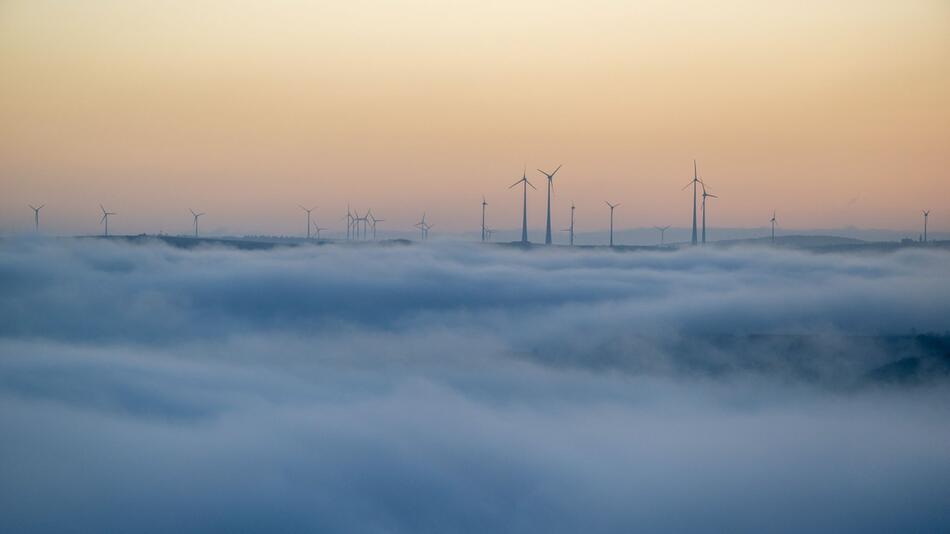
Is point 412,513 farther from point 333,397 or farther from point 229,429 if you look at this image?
point 333,397

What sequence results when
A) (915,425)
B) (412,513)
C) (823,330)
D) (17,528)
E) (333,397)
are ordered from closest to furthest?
(17,528)
(412,513)
(915,425)
(333,397)
(823,330)

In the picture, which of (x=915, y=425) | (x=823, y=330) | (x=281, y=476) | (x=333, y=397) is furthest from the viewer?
(x=823, y=330)

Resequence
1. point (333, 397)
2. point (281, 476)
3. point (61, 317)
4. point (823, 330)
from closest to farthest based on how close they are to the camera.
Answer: point (281, 476)
point (333, 397)
point (823, 330)
point (61, 317)

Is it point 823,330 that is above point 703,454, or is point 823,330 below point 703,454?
above

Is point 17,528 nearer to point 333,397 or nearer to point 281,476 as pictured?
point 281,476

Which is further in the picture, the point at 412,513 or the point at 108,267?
the point at 108,267

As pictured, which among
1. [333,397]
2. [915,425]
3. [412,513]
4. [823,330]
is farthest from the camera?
[823,330]

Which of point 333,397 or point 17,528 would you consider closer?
point 17,528

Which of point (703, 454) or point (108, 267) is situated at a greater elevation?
point (108, 267)

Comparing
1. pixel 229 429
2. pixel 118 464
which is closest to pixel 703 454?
pixel 229 429

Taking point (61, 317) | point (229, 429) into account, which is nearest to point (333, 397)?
point (229, 429)
